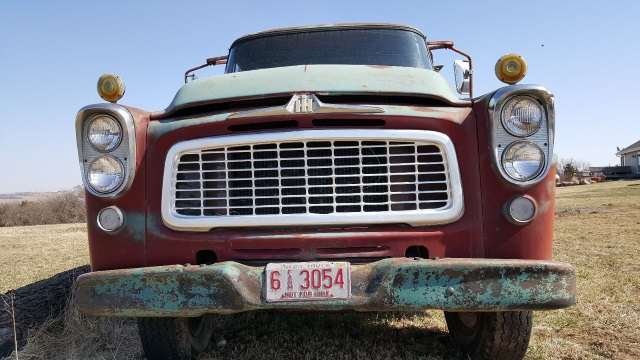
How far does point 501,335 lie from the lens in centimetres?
294

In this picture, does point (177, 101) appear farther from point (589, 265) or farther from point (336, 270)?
point (589, 265)

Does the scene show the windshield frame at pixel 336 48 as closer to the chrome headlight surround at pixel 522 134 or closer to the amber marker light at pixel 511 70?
the amber marker light at pixel 511 70

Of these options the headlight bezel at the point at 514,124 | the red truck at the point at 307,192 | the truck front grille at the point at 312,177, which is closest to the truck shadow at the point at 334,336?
the red truck at the point at 307,192

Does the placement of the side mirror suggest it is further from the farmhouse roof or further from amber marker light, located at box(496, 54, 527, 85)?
the farmhouse roof

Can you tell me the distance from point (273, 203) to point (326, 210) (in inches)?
10.7

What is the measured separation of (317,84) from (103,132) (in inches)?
45.3

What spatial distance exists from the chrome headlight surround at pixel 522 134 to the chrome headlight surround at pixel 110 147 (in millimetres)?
1826

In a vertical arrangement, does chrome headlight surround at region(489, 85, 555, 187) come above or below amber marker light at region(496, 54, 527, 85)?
below

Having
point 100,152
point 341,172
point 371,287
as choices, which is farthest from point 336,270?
point 100,152

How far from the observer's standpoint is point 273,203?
2623mm

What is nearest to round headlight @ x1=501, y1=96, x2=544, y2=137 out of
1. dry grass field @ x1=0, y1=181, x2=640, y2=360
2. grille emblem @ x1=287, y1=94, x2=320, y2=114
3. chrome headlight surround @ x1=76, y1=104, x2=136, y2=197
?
grille emblem @ x1=287, y1=94, x2=320, y2=114

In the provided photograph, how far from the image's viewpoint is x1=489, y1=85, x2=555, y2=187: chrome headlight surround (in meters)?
2.52

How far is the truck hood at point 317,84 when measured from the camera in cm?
274

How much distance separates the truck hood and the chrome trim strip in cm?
14
